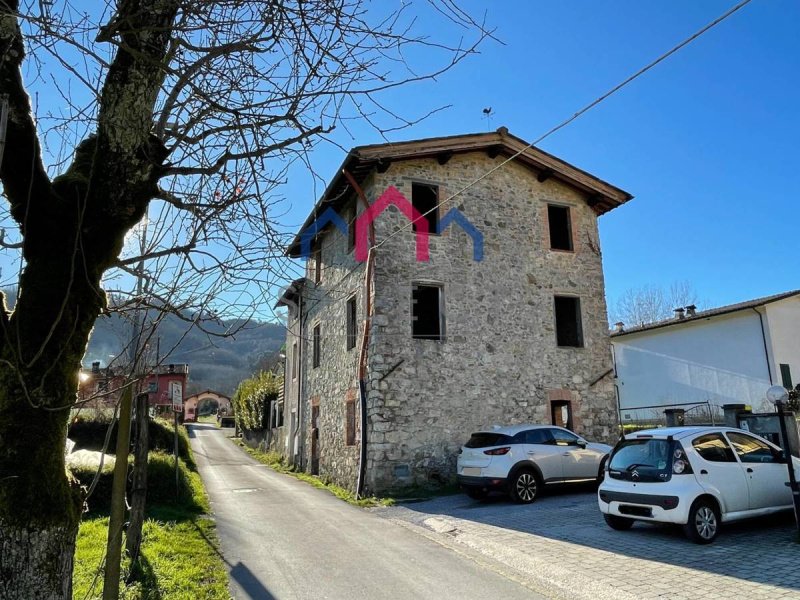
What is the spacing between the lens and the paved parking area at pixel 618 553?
5879 millimetres

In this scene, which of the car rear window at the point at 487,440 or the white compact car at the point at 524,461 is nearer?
the white compact car at the point at 524,461

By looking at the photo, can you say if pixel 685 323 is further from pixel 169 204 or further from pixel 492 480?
pixel 169 204

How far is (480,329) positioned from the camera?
50.5ft

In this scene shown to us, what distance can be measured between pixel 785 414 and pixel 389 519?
6.90 meters

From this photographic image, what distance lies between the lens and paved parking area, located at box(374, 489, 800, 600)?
5.88 meters

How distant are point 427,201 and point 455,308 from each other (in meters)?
3.50

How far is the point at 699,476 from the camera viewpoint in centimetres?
778

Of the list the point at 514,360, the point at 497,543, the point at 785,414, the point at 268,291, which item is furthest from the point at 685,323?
the point at 268,291

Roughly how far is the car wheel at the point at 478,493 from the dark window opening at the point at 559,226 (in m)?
8.57

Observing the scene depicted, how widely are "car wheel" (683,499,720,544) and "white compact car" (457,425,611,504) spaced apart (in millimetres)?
4220

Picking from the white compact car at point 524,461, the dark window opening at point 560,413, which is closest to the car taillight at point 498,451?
the white compact car at point 524,461

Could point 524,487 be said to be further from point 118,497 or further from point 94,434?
point 94,434

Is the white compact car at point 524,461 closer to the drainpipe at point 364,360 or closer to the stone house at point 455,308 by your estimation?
the stone house at point 455,308

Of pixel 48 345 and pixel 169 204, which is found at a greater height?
pixel 169 204
